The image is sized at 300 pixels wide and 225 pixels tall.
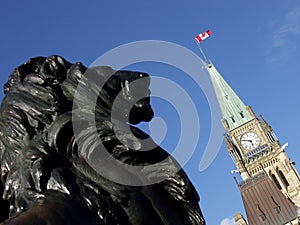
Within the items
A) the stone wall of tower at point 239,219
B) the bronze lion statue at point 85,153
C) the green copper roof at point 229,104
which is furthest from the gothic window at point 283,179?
the bronze lion statue at point 85,153

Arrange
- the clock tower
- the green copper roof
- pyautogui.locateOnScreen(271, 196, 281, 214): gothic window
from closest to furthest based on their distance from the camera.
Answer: pyautogui.locateOnScreen(271, 196, 281, 214): gothic window < the clock tower < the green copper roof

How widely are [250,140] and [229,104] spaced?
513cm

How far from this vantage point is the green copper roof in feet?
152

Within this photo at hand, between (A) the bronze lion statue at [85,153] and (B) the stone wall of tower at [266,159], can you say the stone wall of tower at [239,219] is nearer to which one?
(B) the stone wall of tower at [266,159]

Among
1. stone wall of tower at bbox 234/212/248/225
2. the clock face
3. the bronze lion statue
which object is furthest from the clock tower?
the bronze lion statue

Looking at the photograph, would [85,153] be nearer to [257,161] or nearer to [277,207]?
[277,207]

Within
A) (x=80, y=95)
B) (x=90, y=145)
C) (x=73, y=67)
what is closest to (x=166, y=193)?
(x=90, y=145)

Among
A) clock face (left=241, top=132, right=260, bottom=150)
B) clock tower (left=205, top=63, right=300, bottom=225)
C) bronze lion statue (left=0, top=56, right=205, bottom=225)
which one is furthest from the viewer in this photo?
clock face (left=241, top=132, right=260, bottom=150)

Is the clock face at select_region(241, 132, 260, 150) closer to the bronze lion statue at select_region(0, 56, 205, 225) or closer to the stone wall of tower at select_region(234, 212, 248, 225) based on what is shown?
the stone wall of tower at select_region(234, 212, 248, 225)

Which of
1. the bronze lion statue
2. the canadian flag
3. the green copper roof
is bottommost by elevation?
the bronze lion statue

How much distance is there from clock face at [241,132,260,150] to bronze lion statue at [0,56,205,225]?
43.3 metres

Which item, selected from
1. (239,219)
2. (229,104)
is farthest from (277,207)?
(229,104)

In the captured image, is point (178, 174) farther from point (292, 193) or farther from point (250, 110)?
Result: point (250, 110)

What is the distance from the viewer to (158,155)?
67.9 inches
